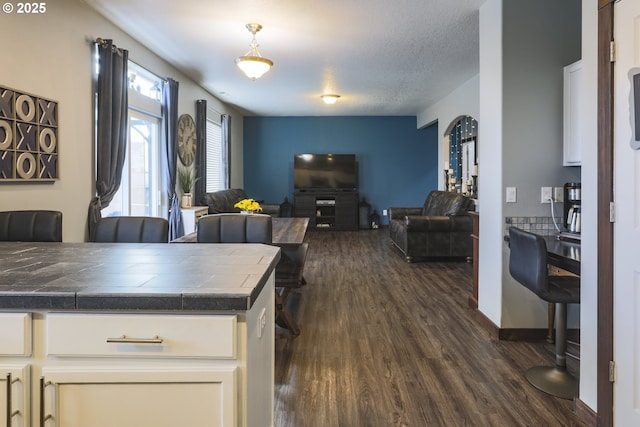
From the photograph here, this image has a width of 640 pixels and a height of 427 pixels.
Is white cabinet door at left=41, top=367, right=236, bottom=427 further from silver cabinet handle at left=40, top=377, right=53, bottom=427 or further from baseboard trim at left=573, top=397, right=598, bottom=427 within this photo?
baseboard trim at left=573, top=397, right=598, bottom=427

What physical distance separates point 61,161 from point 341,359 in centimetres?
274

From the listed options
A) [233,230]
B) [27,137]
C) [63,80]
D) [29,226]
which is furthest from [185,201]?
[233,230]

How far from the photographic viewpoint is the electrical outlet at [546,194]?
3.16 meters

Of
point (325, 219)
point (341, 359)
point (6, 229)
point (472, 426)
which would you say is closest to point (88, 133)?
point (6, 229)

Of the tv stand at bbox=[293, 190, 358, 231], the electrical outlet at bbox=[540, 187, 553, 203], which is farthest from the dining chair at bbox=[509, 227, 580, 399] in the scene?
the tv stand at bbox=[293, 190, 358, 231]

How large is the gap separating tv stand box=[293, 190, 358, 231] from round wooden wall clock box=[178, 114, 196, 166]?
3857 mm

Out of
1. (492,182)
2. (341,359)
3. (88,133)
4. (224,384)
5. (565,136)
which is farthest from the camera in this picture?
(88,133)

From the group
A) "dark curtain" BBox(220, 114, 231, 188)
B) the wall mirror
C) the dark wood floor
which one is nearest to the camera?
the dark wood floor

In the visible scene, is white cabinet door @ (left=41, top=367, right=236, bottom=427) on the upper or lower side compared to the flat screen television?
lower

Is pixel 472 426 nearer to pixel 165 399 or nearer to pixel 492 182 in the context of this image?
pixel 165 399

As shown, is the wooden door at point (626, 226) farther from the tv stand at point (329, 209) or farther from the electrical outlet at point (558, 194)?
the tv stand at point (329, 209)

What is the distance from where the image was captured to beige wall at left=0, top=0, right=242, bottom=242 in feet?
9.80

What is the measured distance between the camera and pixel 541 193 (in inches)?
125

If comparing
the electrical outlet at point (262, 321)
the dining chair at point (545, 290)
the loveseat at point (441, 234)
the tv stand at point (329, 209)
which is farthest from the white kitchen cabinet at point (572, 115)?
the tv stand at point (329, 209)
